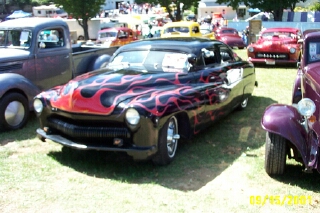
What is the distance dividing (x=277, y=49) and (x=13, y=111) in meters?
9.37

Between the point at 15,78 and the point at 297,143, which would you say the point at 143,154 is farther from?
A: the point at 15,78

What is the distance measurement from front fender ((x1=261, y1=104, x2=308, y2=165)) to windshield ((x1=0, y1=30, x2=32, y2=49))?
15.6ft

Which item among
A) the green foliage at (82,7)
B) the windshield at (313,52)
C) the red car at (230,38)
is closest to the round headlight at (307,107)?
the windshield at (313,52)

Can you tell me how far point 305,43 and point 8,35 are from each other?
531cm

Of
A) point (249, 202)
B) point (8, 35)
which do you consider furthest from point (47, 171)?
point (8, 35)

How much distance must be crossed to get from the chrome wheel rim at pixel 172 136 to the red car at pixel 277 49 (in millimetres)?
8947

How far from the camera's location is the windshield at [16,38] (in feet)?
22.9

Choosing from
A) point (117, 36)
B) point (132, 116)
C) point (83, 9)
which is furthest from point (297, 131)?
point (83, 9)

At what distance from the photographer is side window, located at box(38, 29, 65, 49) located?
7.24m

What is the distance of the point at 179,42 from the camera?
5816 mm

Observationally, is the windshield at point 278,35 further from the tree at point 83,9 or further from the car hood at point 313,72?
the tree at point 83,9

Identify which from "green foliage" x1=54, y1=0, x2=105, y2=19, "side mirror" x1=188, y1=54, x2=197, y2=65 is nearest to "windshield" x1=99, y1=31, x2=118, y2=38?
"green foliage" x1=54, y1=0, x2=105, y2=19

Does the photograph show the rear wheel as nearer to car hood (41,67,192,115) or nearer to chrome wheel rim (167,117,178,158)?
car hood (41,67,192,115)

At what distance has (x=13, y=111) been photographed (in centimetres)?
624
